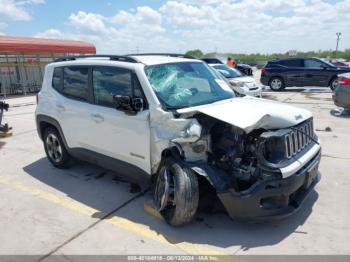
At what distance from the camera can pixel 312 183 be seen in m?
3.88

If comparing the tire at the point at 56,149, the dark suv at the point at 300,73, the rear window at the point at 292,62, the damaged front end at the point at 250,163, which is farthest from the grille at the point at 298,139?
the rear window at the point at 292,62

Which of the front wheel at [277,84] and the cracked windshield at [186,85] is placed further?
the front wheel at [277,84]

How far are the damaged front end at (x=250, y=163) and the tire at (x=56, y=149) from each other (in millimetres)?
2619

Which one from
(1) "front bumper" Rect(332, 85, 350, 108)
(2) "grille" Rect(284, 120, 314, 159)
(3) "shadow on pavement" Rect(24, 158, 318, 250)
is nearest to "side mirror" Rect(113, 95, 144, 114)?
(3) "shadow on pavement" Rect(24, 158, 318, 250)

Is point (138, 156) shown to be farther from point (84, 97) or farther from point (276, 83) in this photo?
point (276, 83)

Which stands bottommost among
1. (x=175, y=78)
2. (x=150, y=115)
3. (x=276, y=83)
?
(x=276, y=83)

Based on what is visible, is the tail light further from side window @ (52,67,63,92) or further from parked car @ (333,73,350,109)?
side window @ (52,67,63,92)

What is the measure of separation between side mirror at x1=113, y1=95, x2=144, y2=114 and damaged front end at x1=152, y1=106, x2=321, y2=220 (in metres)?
0.63

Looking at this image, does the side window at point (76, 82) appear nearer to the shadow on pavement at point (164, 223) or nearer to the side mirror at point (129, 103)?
the side mirror at point (129, 103)

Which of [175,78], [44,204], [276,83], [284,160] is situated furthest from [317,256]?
[276,83]

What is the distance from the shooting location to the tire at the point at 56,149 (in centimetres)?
549

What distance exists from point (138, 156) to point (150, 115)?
23.1 inches

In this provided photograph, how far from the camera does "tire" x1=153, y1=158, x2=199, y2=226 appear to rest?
342 cm

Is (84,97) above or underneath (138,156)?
above
